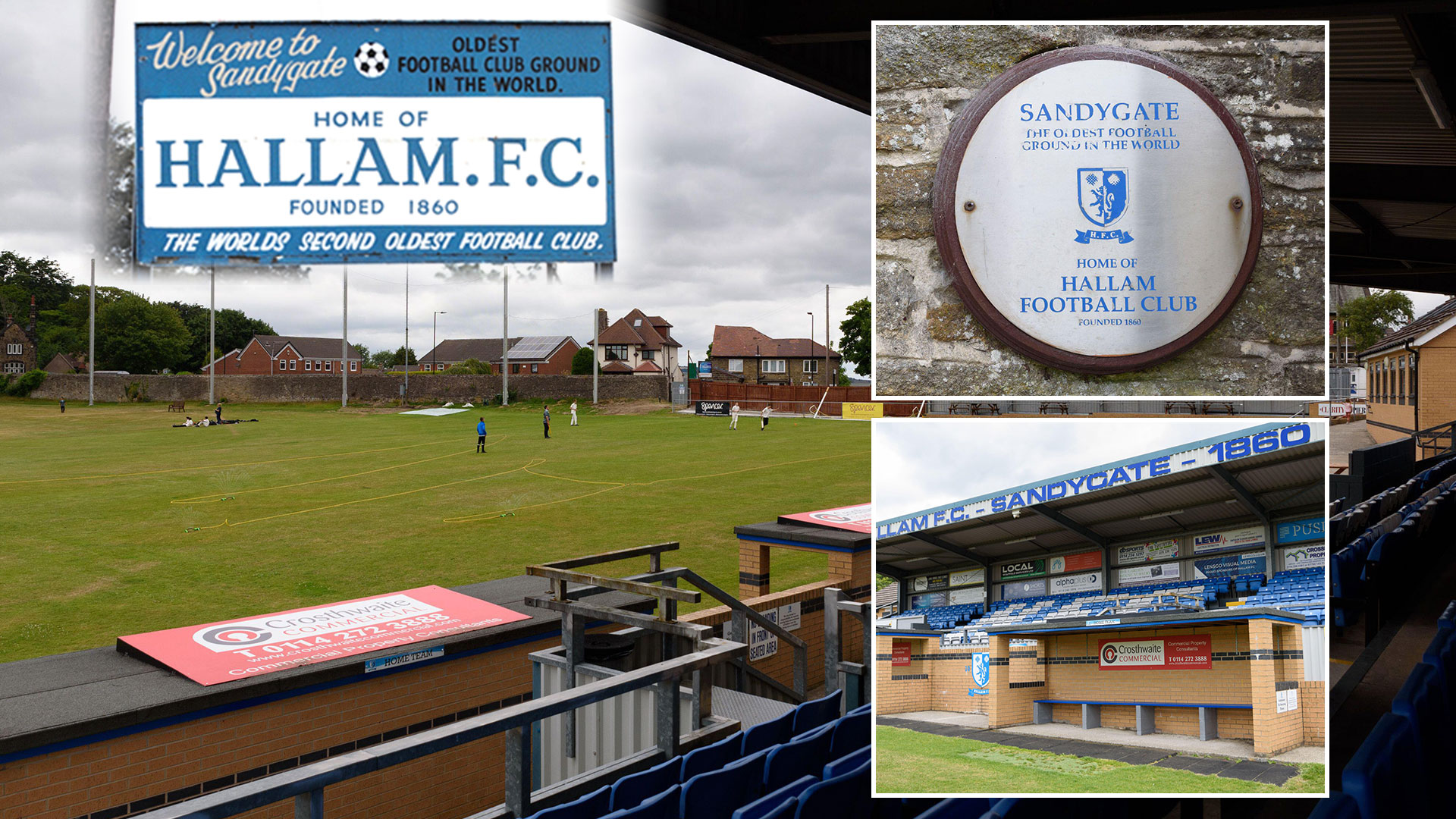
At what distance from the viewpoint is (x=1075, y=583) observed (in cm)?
153

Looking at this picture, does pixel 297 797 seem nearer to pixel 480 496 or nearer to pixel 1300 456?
pixel 1300 456

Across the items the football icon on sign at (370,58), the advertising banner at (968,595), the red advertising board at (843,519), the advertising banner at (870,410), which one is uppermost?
the football icon on sign at (370,58)

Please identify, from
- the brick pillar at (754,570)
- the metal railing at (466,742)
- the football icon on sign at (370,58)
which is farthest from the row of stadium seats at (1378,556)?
the football icon on sign at (370,58)

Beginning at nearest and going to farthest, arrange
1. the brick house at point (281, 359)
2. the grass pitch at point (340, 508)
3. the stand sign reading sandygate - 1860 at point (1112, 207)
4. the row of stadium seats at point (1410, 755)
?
the stand sign reading sandygate - 1860 at point (1112, 207) < the row of stadium seats at point (1410, 755) < the grass pitch at point (340, 508) < the brick house at point (281, 359)

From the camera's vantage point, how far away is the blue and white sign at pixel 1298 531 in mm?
1467

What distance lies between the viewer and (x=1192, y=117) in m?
1.54

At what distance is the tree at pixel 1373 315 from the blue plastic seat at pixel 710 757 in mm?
59517

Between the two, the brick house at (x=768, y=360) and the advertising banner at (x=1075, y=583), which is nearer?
the advertising banner at (x=1075, y=583)

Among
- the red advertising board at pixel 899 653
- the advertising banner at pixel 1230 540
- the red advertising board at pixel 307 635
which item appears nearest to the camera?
the advertising banner at pixel 1230 540

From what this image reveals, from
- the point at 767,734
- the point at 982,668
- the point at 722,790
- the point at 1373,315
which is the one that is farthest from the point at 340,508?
the point at 1373,315

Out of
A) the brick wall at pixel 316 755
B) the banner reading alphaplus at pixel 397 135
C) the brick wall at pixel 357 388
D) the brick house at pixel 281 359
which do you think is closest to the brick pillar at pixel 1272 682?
the banner reading alphaplus at pixel 397 135

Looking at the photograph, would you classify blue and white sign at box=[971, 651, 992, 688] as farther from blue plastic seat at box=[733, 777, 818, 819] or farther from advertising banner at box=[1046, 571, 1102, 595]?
blue plastic seat at box=[733, 777, 818, 819]

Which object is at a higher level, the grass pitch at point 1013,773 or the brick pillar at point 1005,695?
the brick pillar at point 1005,695

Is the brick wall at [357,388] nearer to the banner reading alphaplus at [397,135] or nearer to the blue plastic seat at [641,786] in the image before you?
the banner reading alphaplus at [397,135]
